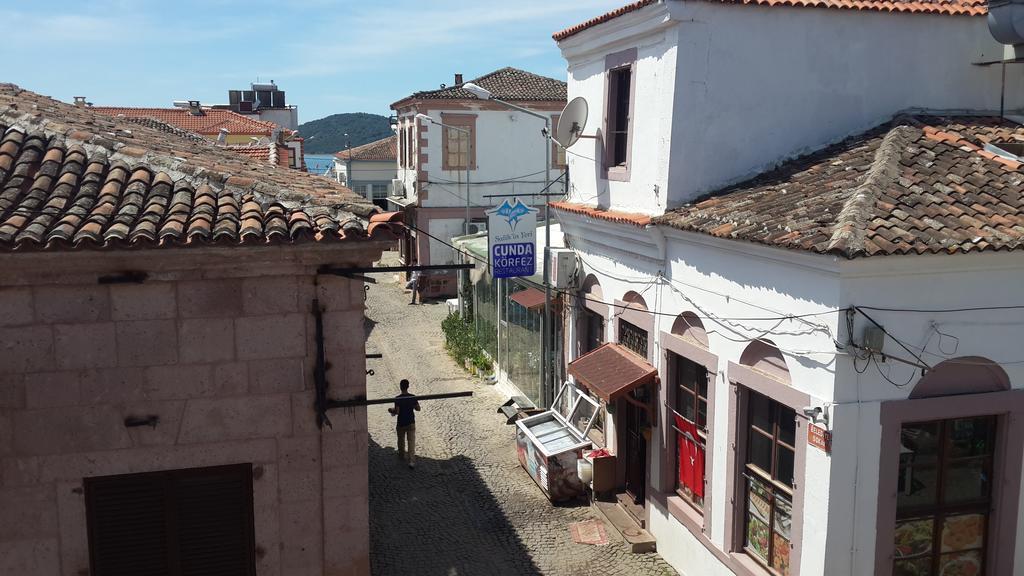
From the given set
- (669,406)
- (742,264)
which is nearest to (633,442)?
(669,406)

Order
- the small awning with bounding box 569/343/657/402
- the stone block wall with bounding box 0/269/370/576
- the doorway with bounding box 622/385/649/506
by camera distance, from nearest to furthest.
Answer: the stone block wall with bounding box 0/269/370/576 → the small awning with bounding box 569/343/657/402 → the doorway with bounding box 622/385/649/506

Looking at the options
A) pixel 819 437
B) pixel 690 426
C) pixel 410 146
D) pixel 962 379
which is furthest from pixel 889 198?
pixel 410 146

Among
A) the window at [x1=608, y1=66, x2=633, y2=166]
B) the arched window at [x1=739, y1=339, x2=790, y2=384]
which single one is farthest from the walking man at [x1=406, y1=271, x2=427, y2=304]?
the arched window at [x1=739, y1=339, x2=790, y2=384]

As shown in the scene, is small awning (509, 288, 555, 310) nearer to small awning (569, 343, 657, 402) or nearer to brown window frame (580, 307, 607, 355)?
brown window frame (580, 307, 607, 355)

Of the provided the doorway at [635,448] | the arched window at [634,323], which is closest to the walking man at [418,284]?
the doorway at [635,448]

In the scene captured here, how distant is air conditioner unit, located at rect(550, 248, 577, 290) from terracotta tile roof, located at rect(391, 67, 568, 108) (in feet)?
58.0

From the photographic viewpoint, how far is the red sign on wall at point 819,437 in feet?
25.4

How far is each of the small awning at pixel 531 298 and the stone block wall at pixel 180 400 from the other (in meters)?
8.80

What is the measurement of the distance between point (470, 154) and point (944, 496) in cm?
2471

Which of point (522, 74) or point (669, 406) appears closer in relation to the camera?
point (669, 406)

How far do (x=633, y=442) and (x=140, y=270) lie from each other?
8283mm

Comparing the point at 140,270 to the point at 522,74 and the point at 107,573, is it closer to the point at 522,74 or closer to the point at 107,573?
the point at 107,573

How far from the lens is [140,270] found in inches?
239

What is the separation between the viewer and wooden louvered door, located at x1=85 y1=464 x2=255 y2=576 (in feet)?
21.1
